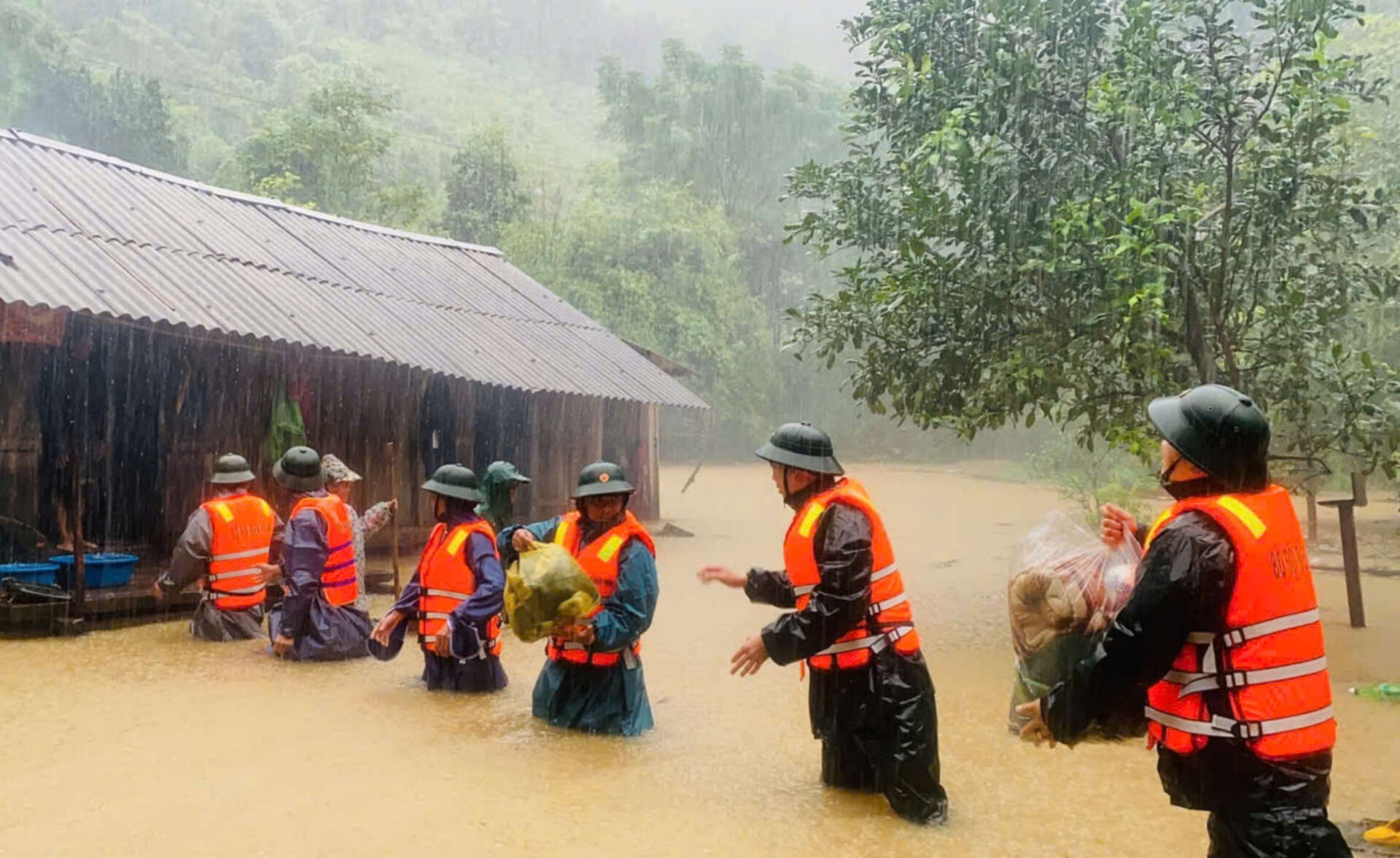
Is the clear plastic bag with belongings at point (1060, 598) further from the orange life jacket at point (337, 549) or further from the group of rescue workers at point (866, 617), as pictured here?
the orange life jacket at point (337, 549)

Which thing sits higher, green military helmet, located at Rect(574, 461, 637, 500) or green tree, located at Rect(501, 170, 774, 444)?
green tree, located at Rect(501, 170, 774, 444)

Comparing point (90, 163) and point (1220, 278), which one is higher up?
point (90, 163)

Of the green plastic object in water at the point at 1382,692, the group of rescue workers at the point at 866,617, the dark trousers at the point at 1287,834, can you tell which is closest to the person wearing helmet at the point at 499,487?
the group of rescue workers at the point at 866,617

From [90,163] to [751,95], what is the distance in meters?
33.5

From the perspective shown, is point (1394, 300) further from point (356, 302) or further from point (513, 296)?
point (356, 302)

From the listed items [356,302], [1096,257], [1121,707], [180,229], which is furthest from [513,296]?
[1121,707]

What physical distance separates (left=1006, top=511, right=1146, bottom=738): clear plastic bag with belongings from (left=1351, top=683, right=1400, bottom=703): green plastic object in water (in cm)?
505

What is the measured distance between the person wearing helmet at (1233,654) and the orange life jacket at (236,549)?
7.09 m

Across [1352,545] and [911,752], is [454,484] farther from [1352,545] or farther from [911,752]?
[1352,545]

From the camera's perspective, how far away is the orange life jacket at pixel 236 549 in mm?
8219

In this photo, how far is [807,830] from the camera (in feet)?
14.9

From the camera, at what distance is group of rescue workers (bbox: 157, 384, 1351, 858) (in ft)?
8.75

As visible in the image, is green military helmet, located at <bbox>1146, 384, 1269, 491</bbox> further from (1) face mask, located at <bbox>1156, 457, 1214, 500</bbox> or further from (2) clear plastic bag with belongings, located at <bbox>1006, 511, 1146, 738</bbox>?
(2) clear plastic bag with belongings, located at <bbox>1006, 511, 1146, 738</bbox>

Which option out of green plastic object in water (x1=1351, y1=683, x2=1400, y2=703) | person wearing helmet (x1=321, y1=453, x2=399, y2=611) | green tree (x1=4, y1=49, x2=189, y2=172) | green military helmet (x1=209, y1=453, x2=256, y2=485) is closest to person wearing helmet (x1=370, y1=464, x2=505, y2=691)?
person wearing helmet (x1=321, y1=453, x2=399, y2=611)
